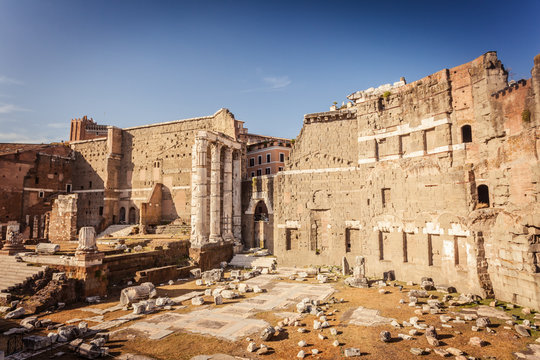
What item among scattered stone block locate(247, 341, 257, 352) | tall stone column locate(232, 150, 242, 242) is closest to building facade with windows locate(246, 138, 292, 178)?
tall stone column locate(232, 150, 242, 242)

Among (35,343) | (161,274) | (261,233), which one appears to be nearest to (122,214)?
(261,233)

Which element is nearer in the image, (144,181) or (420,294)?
(420,294)

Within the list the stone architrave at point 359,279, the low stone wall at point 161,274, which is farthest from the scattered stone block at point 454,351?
the low stone wall at point 161,274

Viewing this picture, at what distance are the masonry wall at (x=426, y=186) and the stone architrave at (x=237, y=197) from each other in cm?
519

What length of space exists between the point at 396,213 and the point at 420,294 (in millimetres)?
4997

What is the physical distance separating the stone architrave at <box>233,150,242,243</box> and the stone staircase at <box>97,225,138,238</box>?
12.3m

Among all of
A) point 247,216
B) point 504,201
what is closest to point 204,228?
point 247,216

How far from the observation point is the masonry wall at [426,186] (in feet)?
41.7

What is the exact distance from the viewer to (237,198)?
2866 cm

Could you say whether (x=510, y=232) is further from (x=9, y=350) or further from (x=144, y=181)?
(x=144, y=181)

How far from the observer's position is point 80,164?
4047cm

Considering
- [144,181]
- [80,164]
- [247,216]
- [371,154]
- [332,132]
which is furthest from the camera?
[80,164]

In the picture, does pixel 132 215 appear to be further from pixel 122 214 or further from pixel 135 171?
pixel 135 171

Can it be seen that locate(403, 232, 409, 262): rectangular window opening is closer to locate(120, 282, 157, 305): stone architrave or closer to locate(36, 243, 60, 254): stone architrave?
locate(120, 282, 157, 305): stone architrave
